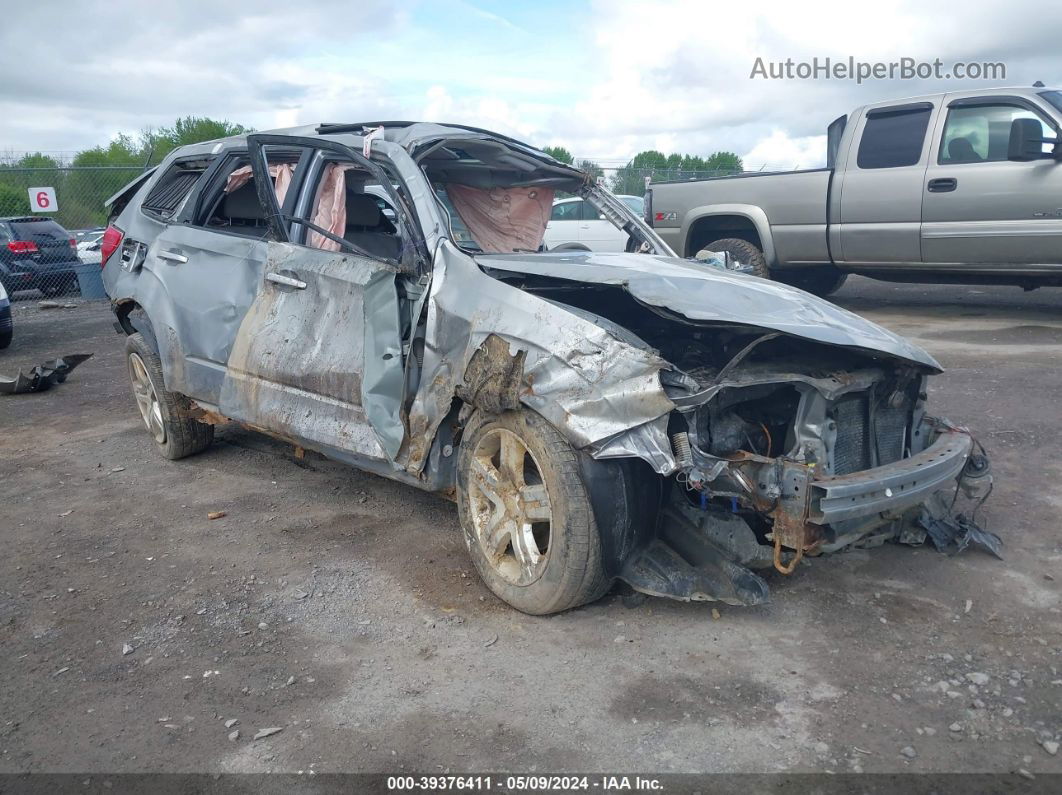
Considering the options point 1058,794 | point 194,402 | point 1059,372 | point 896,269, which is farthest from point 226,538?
point 896,269

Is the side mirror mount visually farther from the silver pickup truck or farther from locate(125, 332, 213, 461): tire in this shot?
locate(125, 332, 213, 461): tire

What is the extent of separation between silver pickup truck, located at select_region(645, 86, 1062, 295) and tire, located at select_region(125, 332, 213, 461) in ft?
22.6

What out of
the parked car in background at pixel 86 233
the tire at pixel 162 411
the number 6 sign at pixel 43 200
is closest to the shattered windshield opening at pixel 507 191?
the tire at pixel 162 411

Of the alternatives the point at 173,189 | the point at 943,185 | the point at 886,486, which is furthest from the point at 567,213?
the point at 886,486

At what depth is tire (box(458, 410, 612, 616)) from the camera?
3.12 metres

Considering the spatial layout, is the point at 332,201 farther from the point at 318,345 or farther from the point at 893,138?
the point at 893,138

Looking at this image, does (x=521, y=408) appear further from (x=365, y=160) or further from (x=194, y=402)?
(x=194, y=402)

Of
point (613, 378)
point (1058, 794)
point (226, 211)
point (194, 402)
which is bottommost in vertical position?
point (1058, 794)

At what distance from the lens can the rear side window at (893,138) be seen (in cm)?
895

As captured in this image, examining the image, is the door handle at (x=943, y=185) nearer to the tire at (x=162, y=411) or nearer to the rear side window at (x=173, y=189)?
the rear side window at (x=173, y=189)

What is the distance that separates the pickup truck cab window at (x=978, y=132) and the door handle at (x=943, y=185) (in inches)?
8.0

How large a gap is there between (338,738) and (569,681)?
2.54 feet

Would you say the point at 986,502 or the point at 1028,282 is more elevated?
the point at 1028,282

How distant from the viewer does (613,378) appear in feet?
9.97
